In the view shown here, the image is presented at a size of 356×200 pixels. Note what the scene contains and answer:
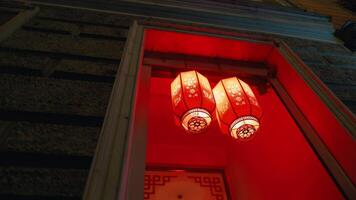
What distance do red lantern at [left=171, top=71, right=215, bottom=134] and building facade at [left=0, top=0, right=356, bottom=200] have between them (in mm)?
292

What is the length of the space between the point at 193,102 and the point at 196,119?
19 centimetres

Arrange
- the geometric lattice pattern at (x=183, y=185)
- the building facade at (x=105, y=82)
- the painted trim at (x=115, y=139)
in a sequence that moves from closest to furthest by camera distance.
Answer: the painted trim at (x=115, y=139), the building facade at (x=105, y=82), the geometric lattice pattern at (x=183, y=185)

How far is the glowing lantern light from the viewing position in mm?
3037

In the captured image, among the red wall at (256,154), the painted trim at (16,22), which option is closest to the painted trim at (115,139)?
the painted trim at (16,22)

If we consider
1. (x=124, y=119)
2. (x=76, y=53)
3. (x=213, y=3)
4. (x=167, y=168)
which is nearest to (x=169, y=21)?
(x=213, y=3)

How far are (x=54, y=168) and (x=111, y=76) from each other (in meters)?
0.90

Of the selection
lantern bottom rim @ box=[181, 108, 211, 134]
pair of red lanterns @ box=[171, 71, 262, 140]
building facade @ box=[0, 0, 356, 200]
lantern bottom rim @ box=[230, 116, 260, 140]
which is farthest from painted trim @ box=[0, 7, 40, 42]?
lantern bottom rim @ box=[230, 116, 260, 140]

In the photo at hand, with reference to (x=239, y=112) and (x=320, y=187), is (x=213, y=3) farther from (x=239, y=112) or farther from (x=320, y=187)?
(x=320, y=187)

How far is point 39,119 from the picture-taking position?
1.61m

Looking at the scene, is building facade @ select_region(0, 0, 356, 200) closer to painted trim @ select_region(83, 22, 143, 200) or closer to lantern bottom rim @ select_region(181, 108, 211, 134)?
painted trim @ select_region(83, 22, 143, 200)

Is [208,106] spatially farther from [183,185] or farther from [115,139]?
Result: [183,185]

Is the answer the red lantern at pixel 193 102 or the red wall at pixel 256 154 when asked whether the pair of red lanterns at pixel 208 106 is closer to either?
the red lantern at pixel 193 102

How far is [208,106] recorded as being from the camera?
2990mm

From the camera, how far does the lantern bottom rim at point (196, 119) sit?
2.95m
